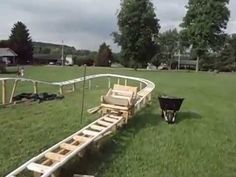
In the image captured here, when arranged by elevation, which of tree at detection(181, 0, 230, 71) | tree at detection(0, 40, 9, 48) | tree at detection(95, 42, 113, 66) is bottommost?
tree at detection(95, 42, 113, 66)

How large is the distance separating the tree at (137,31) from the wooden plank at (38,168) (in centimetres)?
6266

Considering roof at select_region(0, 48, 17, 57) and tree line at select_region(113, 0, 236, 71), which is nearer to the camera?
tree line at select_region(113, 0, 236, 71)

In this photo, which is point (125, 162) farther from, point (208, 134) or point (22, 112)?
point (22, 112)

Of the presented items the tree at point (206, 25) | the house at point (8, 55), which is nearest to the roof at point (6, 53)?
the house at point (8, 55)

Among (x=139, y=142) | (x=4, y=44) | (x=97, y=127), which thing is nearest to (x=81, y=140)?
(x=97, y=127)

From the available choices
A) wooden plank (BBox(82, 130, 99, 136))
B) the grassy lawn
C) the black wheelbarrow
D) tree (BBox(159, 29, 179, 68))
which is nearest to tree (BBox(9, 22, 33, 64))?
tree (BBox(159, 29, 179, 68))

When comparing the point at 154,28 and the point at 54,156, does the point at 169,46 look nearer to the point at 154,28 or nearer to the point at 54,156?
the point at 154,28

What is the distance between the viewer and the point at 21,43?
105 m

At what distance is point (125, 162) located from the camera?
27.6 feet

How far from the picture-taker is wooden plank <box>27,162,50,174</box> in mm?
6691

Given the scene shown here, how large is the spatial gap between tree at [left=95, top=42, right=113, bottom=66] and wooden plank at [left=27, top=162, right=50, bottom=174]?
99516mm

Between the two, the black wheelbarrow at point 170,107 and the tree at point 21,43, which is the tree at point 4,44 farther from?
the black wheelbarrow at point 170,107

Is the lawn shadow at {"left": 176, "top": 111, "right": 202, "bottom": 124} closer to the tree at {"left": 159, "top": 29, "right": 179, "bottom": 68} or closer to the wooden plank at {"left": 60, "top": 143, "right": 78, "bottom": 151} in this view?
the wooden plank at {"left": 60, "top": 143, "right": 78, "bottom": 151}

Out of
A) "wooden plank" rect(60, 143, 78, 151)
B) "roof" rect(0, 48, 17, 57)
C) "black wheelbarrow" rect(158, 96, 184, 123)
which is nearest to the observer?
"wooden plank" rect(60, 143, 78, 151)
